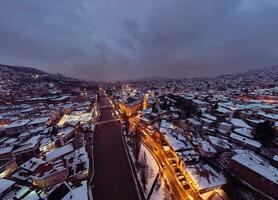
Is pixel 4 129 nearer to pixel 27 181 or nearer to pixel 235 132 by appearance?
pixel 27 181

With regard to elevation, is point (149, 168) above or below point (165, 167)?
below

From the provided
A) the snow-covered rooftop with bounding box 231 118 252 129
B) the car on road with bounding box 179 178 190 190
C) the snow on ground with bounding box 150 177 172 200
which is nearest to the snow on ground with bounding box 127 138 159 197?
the snow on ground with bounding box 150 177 172 200

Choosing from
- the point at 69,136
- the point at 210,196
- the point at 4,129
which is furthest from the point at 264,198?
the point at 4,129

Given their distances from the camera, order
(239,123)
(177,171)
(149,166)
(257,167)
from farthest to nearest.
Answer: (239,123) < (149,166) < (177,171) < (257,167)

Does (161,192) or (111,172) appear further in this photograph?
(111,172)

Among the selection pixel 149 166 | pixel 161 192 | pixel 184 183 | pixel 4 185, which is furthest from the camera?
pixel 149 166

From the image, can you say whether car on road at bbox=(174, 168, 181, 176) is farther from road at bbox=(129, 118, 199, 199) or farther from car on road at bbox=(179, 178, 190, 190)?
car on road at bbox=(179, 178, 190, 190)

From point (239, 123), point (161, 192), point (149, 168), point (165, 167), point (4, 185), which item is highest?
point (239, 123)

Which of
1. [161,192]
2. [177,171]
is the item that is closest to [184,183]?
[177,171]

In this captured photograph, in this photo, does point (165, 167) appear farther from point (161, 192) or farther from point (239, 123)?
point (239, 123)

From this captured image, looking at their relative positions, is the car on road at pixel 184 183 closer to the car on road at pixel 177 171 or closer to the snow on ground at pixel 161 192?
the car on road at pixel 177 171
